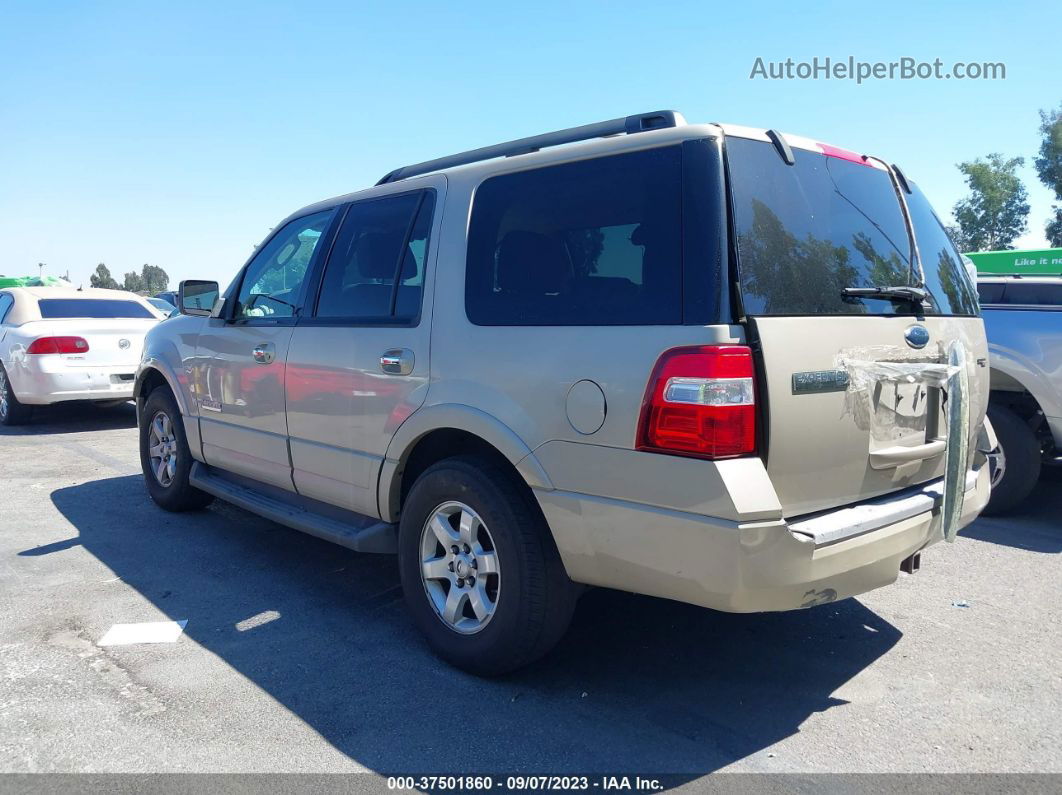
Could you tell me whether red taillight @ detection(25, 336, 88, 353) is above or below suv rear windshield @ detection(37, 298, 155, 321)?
below

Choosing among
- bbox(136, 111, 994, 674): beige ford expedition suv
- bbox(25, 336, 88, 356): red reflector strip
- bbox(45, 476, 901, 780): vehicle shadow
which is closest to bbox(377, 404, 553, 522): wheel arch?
bbox(136, 111, 994, 674): beige ford expedition suv

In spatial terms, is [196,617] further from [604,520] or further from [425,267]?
[604,520]

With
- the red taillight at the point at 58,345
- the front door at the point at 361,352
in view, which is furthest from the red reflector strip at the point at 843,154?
the red taillight at the point at 58,345

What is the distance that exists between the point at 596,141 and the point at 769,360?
109 centimetres

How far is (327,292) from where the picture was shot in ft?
13.5

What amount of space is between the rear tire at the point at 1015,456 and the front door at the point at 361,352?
4196 mm

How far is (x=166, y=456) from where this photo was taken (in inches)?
224

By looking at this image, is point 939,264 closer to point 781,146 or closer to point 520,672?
point 781,146

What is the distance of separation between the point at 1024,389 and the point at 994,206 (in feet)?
165

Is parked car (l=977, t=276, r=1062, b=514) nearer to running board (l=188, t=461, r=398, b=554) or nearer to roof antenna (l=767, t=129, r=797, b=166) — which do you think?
roof antenna (l=767, t=129, r=797, b=166)

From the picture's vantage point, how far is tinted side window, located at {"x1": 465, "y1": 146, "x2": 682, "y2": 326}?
2674 millimetres

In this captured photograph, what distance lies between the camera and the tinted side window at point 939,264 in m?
3.36

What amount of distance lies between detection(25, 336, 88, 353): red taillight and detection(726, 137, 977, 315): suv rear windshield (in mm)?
8730

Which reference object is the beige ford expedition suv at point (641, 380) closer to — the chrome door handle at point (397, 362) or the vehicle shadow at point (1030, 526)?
the chrome door handle at point (397, 362)
